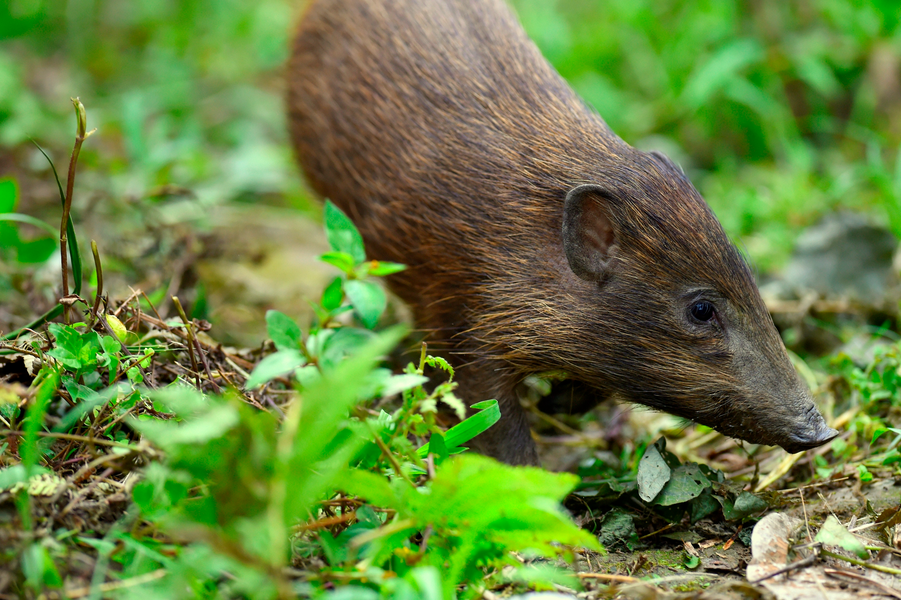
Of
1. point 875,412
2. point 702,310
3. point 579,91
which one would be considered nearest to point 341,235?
point 702,310

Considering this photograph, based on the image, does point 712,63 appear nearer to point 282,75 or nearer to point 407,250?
Answer: point 282,75

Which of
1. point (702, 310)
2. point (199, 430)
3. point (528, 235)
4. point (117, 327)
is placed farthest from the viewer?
point (528, 235)

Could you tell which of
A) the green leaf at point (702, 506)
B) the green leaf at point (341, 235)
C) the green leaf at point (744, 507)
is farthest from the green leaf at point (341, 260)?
the green leaf at point (744, 507)

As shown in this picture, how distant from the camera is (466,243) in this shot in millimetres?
3828

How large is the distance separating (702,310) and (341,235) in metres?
1.51

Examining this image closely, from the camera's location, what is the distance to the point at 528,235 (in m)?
3.69

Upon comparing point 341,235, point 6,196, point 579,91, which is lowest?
point 341,235

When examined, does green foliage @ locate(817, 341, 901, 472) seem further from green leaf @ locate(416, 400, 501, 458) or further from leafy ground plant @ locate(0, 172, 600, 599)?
leafy ground plant @ locate(0, 172, 600, 599)

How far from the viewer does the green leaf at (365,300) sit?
304cm

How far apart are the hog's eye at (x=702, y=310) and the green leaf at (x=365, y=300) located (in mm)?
1296

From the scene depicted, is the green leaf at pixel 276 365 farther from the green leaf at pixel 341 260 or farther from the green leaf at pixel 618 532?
the green leaf at pixel 618 532

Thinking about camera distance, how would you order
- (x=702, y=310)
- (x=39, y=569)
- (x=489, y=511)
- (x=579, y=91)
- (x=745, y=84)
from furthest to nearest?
(x=579, y=91), (x=745, y=84), (x=702, y=310), (x=489, y=511), (x=39, y=569)

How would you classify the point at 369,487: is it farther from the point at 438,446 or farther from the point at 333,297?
the point at 333,297

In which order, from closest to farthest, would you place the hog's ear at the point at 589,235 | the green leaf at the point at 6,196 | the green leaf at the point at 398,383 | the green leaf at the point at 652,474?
the green leaf at the point at 398,383, the green leaf at the point at 652,474, the hog's ear at the point at 589,235, the green leaf at the point at 6,196
